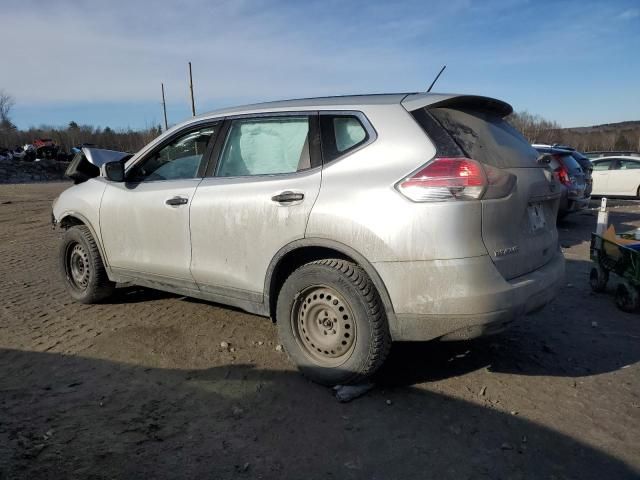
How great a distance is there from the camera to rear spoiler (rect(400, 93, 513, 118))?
3227 millimetres

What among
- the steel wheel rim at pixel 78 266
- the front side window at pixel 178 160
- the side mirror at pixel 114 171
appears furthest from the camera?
the steel wheel rim at pixel 78 266

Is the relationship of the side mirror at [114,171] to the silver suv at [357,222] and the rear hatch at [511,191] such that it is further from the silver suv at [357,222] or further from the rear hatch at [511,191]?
the rear hatch at [511,191]

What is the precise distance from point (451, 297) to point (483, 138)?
1074mm

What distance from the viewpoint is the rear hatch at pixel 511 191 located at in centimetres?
299

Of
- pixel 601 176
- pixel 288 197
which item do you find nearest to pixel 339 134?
pixel 288 197

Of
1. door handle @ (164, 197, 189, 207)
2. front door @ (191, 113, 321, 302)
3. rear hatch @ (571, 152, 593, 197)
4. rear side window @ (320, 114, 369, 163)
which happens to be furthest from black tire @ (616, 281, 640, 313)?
rear hatch @ (571, 152, 593, 197)

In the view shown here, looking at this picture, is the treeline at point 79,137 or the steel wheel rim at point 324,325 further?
the treeline at point 79,137

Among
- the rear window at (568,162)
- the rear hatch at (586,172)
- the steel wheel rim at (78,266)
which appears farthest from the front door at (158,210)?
the rear hatch at (586,172)

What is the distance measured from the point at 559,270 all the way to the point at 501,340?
997mm

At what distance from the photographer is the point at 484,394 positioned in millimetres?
3324

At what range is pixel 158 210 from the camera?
423 centimetres

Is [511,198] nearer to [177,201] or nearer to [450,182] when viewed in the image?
[450,182]

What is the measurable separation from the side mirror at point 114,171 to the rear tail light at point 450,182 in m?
2.74

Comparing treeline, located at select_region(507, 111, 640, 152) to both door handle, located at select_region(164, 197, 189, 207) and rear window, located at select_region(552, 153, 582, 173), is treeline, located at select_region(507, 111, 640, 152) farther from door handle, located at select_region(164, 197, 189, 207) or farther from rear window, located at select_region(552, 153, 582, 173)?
door handle, located at select_region(164, 197, 189, 207)
